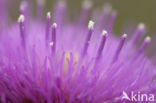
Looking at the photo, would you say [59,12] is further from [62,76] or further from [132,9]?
[132,9]

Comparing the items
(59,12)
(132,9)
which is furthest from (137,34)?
(132,9)

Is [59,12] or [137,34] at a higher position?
[59,12]

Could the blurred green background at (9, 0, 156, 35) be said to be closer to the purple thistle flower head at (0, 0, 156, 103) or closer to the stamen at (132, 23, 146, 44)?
the stamen at (132, 23, 146, 44)

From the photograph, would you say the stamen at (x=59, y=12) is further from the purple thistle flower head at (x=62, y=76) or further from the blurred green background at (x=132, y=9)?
the blurred green background at (x=132, y=9)

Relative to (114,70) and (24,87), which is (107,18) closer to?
(114,70)

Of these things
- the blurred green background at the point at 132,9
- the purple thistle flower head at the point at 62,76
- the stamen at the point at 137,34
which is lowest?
the purple thistle flower head at the point at 62,76

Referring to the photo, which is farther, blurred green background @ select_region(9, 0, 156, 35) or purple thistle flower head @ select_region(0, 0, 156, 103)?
blurred green background @ select_region(9, 0, 156, 35)

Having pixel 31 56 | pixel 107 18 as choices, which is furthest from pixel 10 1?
pixel 31 56

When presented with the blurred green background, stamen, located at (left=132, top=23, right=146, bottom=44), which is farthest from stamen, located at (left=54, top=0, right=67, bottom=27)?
the blurred green background

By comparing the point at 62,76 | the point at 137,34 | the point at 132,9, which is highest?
the point at 132,9

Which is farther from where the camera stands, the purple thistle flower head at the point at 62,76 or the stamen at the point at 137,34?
the stamen at the point at 137,34

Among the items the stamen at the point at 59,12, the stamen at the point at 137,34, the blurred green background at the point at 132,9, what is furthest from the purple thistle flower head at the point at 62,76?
the blurred green background at the point at 132,9
